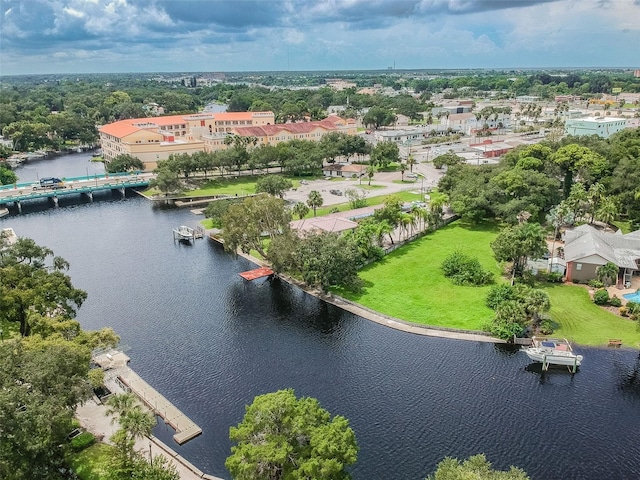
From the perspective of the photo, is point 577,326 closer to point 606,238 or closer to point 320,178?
point 606,238

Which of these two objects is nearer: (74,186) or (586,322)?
(586,322)

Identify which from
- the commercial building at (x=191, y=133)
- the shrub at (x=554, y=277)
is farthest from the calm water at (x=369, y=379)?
the commercial building at (x=191, y=133)

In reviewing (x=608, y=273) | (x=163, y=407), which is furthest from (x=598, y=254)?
(x=163, y=407)

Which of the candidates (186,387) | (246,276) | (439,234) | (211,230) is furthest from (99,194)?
(186,387)

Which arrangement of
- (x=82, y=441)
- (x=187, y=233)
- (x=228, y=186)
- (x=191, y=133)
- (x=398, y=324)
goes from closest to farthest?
1. (x=82, y=441)
2. (x=398, y=324)
3. (x=187, y=233)
4. (x=228, y=186)
5. (x=191, y=133)

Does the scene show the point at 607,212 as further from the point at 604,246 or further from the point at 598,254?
the point at 598,254

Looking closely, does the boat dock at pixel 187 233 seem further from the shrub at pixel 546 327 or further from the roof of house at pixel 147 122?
the roof of house at pixel 147 122
